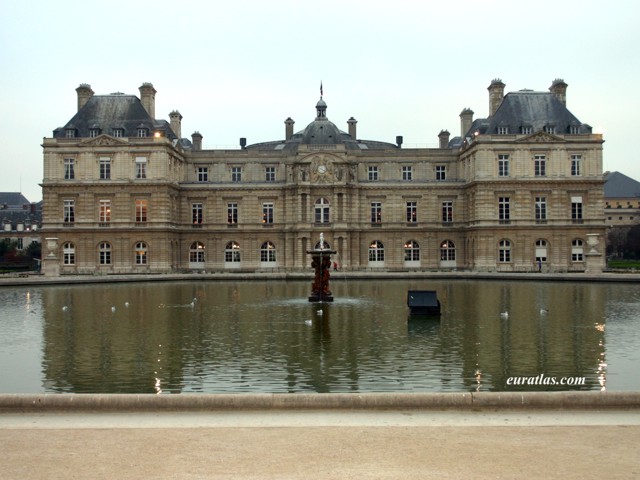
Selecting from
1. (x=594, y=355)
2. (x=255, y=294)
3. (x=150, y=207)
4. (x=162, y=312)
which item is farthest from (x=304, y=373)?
(x=150, y=207)

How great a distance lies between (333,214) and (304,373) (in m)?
49.6

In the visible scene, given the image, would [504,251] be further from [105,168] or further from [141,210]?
[105,168]

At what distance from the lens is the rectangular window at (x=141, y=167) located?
6288cm

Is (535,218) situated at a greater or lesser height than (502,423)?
greater

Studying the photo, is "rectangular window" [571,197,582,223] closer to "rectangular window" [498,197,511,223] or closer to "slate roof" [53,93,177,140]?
"rectangular window" [498,197,511,223]

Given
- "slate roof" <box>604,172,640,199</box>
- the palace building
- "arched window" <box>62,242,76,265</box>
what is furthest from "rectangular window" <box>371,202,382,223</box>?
"slate roof" <box>604,172,640,199</box>

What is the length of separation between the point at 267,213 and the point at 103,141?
15.7 meters

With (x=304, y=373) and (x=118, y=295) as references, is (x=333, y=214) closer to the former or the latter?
(x=118, y=295)

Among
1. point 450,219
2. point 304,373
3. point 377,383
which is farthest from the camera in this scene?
point 450,219

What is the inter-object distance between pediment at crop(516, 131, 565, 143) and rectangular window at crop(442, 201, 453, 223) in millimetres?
8956

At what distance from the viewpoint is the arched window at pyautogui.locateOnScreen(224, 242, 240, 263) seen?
222ft

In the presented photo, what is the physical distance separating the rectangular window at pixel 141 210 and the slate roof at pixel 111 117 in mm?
5726

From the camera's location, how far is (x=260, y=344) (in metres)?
21.1

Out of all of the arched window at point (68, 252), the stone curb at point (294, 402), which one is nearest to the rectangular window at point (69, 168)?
the arched window at point (68, 252)
